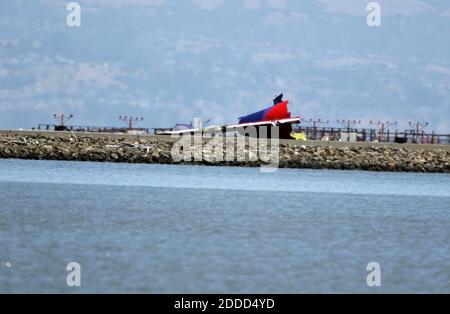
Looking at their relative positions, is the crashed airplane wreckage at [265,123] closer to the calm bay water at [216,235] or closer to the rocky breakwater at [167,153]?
the rocky breakwater at [167,153]

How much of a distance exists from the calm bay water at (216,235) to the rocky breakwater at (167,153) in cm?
2382

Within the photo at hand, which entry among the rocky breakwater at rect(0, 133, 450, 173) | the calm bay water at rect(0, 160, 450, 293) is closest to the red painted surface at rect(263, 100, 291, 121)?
the rocky breakwater at rect(0, 133, 450, 173)

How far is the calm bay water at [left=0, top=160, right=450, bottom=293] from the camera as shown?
31.0 meters

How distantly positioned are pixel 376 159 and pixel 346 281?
7310cm

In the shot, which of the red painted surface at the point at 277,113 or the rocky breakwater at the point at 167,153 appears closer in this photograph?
the rocky breakwater at the point at 167,153

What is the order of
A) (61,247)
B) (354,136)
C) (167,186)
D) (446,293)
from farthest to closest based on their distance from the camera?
(354,136) → (167,186) → (61,247) → (446,293)

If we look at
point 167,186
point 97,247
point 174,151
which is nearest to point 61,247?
point 97,247

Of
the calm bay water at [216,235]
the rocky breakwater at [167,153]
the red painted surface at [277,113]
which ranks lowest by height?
the calm bay water at [216,235]

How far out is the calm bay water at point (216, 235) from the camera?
30969 millimetres

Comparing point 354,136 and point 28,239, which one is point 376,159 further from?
point 28,239

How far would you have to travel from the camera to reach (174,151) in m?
102

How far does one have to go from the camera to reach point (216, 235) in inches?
1647

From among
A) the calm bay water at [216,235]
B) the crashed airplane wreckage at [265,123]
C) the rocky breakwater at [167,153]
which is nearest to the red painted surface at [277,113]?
the crashed airplane wreckage at [265,123]

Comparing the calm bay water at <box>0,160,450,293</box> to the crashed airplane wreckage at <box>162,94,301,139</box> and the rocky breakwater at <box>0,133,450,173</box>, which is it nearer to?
the rocky breakwater at <box>0,133,450,173</box>
